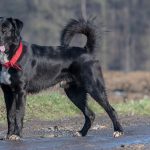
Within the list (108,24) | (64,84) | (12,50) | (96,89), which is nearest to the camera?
(12,50)

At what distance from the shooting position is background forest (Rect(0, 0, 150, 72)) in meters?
59.7

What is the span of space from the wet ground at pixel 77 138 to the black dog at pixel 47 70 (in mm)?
302

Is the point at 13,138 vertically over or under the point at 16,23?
under

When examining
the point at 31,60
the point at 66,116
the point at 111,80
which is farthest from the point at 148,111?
the point at 111,80

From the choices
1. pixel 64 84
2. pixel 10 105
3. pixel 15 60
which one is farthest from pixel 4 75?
pixel 64 84

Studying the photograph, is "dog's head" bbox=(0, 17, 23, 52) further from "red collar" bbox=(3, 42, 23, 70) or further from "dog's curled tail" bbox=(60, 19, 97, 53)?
"dog's curled tail" bbox=(60, 19, 97, 53)

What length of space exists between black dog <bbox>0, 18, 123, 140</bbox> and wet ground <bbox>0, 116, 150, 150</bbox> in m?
0.30

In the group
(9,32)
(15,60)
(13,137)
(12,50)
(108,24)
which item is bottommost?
(108,24)

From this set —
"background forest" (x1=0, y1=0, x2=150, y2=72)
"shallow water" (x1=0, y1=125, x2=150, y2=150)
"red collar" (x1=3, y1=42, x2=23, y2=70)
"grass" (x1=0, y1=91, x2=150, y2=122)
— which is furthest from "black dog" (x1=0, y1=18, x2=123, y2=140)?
"background forest" (x1=0, y1=0, x2=150, y2=72)

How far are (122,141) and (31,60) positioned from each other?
1.96 metres

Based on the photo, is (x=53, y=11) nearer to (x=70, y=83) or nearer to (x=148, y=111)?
(x=148, y=111)

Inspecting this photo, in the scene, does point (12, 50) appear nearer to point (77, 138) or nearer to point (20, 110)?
point (20, 110)

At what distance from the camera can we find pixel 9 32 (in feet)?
35.7

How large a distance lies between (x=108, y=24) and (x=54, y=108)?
1771 inches
